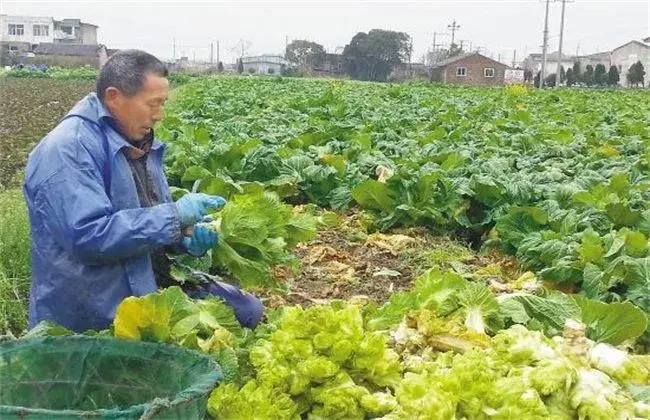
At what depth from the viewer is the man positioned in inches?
134

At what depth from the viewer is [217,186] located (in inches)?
282

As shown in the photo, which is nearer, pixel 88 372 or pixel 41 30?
pixel 88 372

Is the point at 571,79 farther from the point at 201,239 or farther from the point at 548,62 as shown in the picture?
the point at 201,239

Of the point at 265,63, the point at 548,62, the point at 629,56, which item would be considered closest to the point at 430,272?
the point at 265,63

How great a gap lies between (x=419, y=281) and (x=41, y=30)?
342 feet

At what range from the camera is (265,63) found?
98.7m

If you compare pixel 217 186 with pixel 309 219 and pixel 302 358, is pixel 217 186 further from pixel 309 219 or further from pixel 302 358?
Answer: pixel 302 358

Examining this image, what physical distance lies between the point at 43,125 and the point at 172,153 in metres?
11.0

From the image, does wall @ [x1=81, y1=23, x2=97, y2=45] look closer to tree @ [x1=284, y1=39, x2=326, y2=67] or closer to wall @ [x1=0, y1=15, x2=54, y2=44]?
wall @ [x1=0, y1=15, x2=54, y2=44]

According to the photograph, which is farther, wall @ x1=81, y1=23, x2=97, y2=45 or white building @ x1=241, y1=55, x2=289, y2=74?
wall @ x1=81, y1=23, x2=97, y2=45

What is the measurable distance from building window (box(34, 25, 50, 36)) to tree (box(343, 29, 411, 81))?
3777 centimetres

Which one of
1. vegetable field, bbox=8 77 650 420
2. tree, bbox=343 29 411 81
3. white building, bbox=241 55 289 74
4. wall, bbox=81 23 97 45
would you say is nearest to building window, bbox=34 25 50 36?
wall, bbox=81 23 97 45

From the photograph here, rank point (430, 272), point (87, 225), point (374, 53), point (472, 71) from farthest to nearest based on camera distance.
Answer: point (374, 53) → point (472, 71) → point (430, 272) → point (87, 225)

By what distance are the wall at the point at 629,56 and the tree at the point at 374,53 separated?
2457 centimetres
